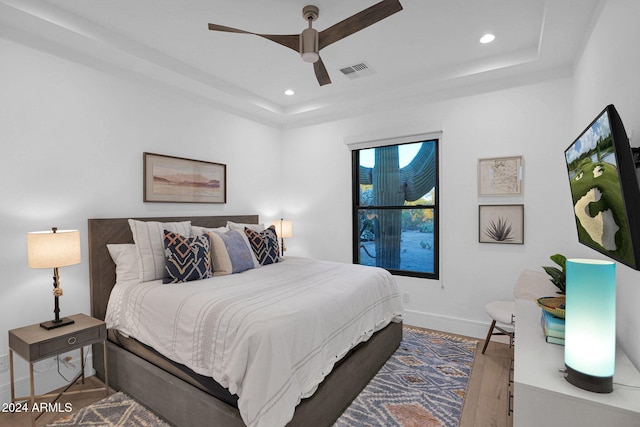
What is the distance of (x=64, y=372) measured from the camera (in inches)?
99.8

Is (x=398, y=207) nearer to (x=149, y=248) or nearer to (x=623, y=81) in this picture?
(x=623, y=81)

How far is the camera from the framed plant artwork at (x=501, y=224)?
3.20 meters

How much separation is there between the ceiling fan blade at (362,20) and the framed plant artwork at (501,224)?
2.31 metres

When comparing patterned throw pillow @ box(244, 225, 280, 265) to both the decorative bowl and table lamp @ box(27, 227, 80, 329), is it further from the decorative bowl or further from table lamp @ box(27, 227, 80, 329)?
the decorative bowl

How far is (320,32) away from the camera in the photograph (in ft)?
6.86

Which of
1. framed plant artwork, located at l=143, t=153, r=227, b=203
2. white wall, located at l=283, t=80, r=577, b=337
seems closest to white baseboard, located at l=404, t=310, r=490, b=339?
white wall, located at l=283, t=80, r=577, b=337

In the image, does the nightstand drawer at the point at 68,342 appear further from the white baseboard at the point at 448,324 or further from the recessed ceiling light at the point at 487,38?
the recessed ceiling light at the point at 487,38

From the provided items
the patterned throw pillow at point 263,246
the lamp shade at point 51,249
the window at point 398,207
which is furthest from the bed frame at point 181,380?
the window at point 398,207

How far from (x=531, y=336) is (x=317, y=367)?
120 centimetres

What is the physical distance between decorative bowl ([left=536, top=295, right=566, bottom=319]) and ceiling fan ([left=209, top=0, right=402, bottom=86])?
6.01 feet

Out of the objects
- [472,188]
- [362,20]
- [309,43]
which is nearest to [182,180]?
[309,43]

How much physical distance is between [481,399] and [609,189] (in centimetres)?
177

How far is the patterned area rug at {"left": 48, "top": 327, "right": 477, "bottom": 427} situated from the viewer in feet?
6.77

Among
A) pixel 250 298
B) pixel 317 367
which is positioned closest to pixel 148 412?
pixel 250 298
